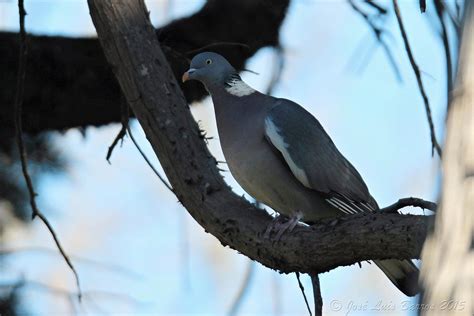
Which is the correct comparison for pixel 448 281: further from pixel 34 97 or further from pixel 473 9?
pixel 34 97

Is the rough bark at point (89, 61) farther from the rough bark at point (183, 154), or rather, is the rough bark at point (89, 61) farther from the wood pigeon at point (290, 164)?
the rough bark at point (183, 154)

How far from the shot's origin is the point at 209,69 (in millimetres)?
3646

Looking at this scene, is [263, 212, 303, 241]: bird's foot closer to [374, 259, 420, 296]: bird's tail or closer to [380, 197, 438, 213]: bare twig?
[380, 197, 438, 213]: bare twig

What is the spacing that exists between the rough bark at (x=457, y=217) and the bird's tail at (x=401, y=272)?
1805 millimetres

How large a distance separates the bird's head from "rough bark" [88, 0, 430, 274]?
0.50 metres

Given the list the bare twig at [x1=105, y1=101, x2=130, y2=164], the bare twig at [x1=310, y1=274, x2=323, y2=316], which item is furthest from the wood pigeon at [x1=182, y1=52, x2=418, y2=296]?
the bare twig at [x1=310, y1=274, x2=323, y2=316]

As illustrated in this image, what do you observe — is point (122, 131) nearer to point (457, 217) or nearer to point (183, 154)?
point (183, 154)

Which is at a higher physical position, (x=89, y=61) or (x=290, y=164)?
(x=290, y=164)

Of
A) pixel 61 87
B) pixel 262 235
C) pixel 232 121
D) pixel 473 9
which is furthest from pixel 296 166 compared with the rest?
pixel 473 9

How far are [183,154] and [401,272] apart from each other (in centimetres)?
91

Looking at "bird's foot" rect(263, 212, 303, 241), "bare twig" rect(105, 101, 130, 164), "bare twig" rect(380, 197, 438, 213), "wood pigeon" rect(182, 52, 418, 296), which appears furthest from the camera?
"bare twig" rect(105, 101, 130, 164)

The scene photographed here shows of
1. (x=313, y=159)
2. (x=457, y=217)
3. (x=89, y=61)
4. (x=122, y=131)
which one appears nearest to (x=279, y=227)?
(x=313, y=159)

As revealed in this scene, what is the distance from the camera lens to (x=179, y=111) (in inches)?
119

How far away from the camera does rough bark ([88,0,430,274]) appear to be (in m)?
2.57
